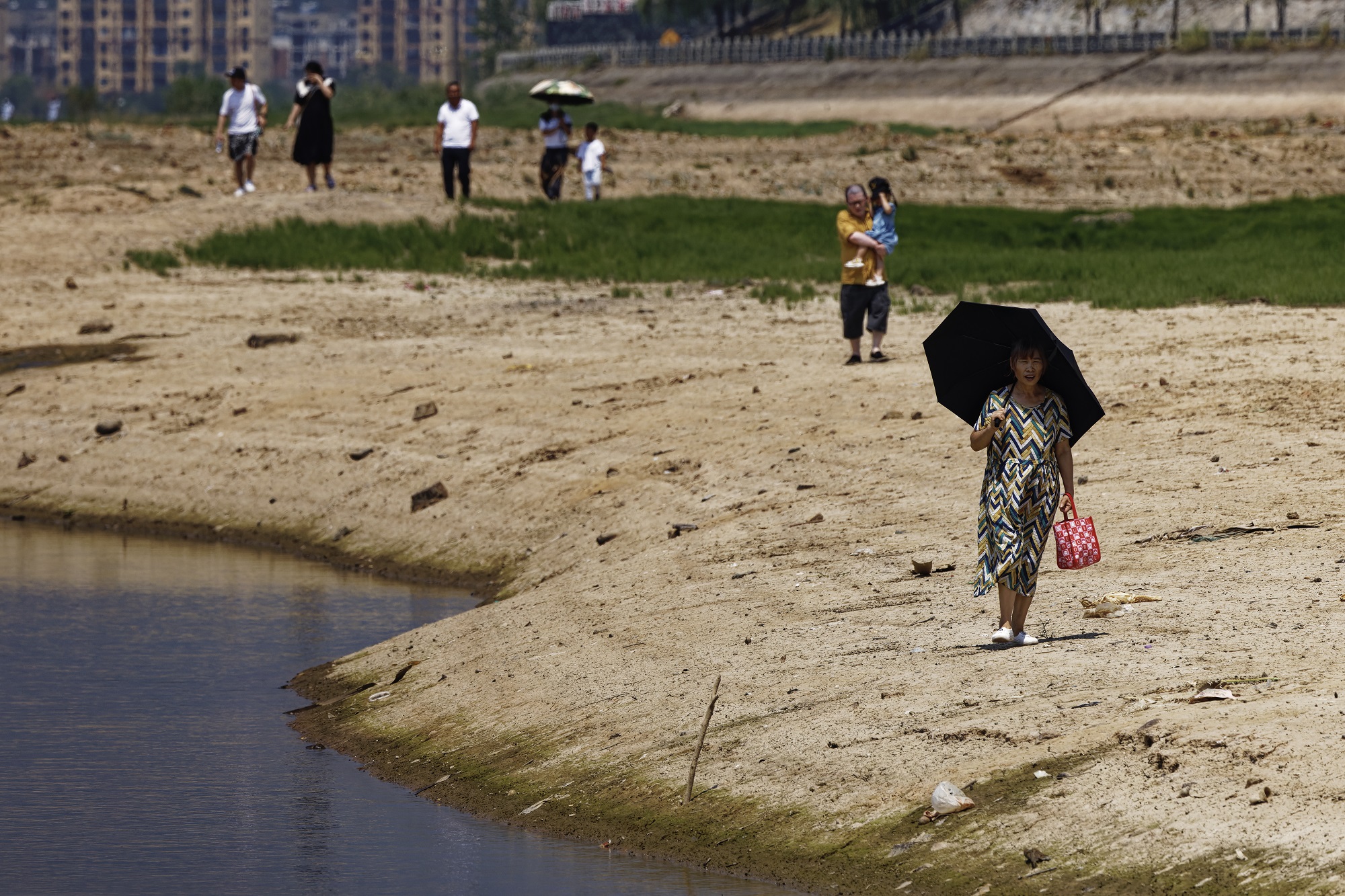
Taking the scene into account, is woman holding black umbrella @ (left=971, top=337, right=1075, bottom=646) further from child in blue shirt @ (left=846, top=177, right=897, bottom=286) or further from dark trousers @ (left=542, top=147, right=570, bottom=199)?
dark trousers @ (left=542, top=147, right=570, bottom=199)

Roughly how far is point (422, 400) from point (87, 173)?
760 inches

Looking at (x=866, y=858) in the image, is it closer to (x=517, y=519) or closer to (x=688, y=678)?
(x=688, y=678)

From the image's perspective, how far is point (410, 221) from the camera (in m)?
26.6

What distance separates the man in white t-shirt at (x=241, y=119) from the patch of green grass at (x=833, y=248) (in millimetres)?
1720

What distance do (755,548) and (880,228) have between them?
537cm

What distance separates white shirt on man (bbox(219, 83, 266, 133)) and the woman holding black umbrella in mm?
19606

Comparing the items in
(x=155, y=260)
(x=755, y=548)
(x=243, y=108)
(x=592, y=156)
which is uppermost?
(x=243, y=108)

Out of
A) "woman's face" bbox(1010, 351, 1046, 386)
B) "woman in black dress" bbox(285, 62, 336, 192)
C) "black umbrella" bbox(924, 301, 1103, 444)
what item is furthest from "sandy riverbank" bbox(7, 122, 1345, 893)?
"woman in black dress" bbox(285, 62, 336, 192)

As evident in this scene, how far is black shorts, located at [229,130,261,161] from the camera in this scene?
2730cm

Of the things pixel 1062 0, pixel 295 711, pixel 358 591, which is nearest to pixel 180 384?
pixel 358 591

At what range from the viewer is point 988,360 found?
8789 millimetres

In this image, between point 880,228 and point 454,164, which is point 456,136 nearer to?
point 454,164

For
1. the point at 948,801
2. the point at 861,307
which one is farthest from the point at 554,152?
the point at 948,801

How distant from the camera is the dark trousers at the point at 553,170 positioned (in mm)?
31078
